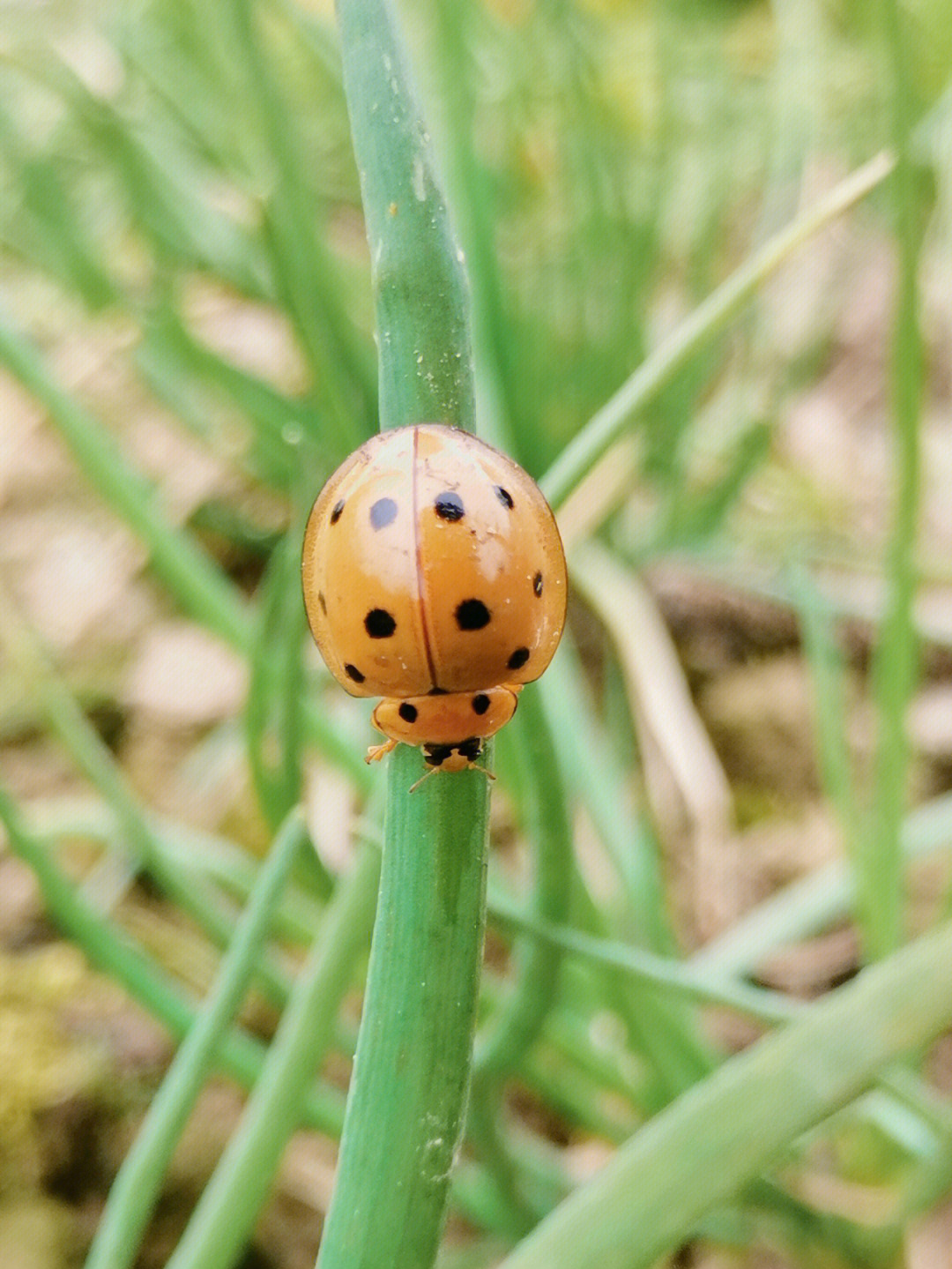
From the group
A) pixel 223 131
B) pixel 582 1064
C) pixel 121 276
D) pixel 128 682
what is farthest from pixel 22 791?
pixel 121 276

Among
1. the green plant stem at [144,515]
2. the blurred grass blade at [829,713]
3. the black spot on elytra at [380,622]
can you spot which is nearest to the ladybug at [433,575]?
the black spot on elytra at [380,622]

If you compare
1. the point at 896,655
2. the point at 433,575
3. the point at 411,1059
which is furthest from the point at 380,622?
the point at 896,655

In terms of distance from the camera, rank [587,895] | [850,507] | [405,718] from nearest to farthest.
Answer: [405,718]
[587,895]
[850,507]

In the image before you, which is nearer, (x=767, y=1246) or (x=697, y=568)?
(x=767, y=1246)

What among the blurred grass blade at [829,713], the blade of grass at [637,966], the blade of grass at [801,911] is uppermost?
the blade of grass at [637,966]

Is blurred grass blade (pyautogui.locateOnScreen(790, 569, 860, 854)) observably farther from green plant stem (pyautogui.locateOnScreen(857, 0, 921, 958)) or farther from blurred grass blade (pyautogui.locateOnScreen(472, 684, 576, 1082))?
blurred grass blade (pyautogui.locateOnScreen(472, 684, 576, 1082))

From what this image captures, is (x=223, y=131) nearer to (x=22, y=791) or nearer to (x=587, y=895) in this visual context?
(x=22, y=791)

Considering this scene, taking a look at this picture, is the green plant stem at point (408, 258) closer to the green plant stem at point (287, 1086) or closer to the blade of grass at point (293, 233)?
the green plant stem at point (287, 1086)
